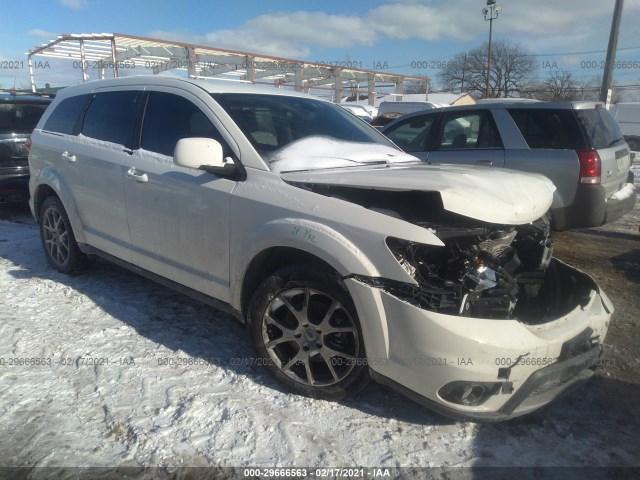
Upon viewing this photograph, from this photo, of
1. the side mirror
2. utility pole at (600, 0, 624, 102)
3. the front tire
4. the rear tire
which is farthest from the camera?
utility pole at (600, 0, 624, 102)

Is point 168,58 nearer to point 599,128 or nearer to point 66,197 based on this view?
point 66,197

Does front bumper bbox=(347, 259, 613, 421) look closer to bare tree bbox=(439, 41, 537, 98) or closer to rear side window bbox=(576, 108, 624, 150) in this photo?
rear side window bbox=(576, 108, 624, 150)

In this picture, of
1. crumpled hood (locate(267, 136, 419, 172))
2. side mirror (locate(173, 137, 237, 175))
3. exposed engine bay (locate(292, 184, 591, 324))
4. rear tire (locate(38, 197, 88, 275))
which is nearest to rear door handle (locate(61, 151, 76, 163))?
rear tire (locate(38, 197, 88, 275))

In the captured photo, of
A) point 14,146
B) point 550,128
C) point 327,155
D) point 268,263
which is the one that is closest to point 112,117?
point 327,155

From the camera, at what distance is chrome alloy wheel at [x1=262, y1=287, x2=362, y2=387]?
2.72 metres

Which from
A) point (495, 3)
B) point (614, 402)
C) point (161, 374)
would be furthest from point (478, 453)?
point (495, 3)

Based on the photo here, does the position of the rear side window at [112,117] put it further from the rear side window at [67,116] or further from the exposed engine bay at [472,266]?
the exposed engine bay at [472,266]

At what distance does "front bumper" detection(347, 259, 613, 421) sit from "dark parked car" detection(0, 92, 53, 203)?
6.47 metres

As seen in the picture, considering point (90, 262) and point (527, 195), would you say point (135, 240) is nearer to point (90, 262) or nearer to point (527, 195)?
point (90, 262)

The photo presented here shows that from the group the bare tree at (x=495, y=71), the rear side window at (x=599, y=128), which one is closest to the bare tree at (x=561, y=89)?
the bare tree at (x=495, y=71)

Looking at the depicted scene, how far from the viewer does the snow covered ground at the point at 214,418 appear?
2.46 m

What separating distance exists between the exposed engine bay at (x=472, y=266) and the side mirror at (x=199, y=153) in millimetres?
608

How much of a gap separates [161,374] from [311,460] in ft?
4.06

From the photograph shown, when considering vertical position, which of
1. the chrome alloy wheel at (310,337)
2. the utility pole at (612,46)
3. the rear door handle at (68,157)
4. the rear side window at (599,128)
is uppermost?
the utility pole at (612,46)
